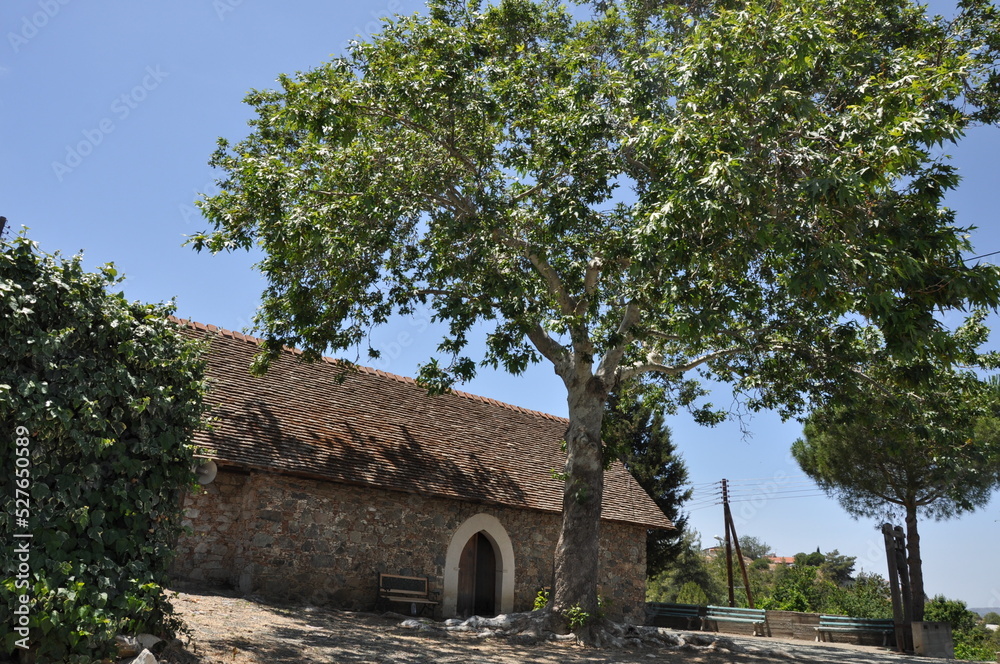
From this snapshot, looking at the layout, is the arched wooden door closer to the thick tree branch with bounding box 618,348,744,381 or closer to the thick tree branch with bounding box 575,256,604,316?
the thick tree branch with bounding box 618,348,744,381

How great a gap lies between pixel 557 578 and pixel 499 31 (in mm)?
9446

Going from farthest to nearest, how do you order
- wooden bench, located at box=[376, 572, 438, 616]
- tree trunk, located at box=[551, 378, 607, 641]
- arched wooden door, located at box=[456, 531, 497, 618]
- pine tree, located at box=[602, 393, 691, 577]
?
pine tree, located at box=[602, 393, 691, 577]
arched wooden door, located at box=[456, 531, 497, 618]
wooden bench, located at box=[376, 572, 438, 616]
tree trunk, located at box=[551, 378, 607, 641]

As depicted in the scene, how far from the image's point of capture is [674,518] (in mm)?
29062

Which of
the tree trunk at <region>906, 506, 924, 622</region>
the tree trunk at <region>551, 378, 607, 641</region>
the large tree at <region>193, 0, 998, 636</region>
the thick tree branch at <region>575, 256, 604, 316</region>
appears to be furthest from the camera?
the tree trunk at <region>906, 506, 924, 622</region>

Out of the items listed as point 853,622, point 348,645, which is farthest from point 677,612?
point 348,645

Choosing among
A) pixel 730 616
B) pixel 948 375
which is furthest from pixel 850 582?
pixel 948 375

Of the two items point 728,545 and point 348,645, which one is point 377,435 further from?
point 728,545

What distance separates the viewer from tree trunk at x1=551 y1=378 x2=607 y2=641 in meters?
12.4

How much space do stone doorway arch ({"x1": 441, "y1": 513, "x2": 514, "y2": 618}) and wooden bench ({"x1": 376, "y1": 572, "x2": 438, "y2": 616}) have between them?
50cm

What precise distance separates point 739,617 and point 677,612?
→ 227 centimetres

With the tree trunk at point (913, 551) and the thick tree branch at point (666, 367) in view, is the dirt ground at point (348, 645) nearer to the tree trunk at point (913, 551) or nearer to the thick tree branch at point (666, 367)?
the thick tree branch at point (666, 367)

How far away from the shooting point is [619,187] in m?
11.6

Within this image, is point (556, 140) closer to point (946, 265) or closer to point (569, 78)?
point (569, 78)

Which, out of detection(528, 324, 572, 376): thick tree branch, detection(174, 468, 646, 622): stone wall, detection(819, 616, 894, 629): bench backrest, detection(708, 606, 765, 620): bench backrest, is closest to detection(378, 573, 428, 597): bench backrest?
detection(174, 468, 646, 622): stone wall
